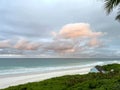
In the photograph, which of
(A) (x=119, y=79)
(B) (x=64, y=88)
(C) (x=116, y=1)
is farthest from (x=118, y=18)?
(B) (x=64, y=88)

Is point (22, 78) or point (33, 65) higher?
point (33, 65)

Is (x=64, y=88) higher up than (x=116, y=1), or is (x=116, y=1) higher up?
(x=116, y=1)

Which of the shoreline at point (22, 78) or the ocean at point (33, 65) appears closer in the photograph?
the shoreline at point (22, 78)

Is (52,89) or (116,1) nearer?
(116,1)

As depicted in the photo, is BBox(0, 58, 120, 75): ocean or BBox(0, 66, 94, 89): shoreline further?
BBox(0, 58, 120, 75): ocean

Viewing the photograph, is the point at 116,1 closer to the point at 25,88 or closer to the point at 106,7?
the point at 106,7

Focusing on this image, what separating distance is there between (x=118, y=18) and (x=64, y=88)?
511cm

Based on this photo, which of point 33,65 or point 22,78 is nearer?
point 22,78

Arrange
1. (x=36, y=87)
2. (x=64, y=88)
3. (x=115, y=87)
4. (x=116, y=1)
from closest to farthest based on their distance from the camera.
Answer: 1. (x=115, y=87)
2. (x=116, y=1)
3. (x=64, y=88)
4. (x=36, y=87)

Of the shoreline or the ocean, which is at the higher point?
the ocean

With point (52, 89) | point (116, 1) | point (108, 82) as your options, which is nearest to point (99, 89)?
point (108, 82)

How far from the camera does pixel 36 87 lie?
51.3 ft

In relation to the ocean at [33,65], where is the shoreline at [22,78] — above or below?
below

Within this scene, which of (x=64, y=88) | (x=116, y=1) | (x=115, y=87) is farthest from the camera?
(x=64, y=88)
